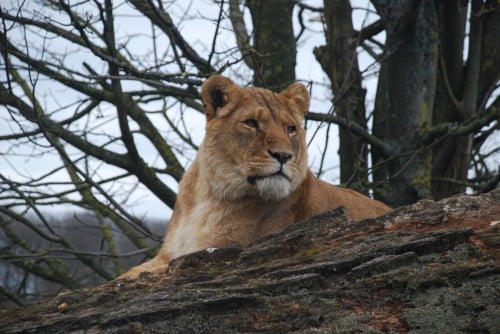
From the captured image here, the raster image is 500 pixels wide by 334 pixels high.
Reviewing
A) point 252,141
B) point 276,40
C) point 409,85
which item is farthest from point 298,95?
point 276,40

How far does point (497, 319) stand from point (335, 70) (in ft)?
26.6

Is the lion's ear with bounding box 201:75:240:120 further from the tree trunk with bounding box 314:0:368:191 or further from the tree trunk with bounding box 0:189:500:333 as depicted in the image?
the tree trunk with bounding box 314:0:368:191

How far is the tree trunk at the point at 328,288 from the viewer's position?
3760 millimetres

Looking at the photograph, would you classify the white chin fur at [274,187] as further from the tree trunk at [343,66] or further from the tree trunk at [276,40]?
the tree trunk at [276,40]

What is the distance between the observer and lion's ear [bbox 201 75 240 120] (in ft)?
23.4

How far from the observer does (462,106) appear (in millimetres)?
11008

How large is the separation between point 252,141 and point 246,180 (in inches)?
13.8

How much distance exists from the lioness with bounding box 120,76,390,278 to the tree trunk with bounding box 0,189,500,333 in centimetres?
179

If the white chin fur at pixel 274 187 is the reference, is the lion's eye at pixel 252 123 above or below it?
above

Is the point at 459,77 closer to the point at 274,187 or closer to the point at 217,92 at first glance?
the point at 217,92

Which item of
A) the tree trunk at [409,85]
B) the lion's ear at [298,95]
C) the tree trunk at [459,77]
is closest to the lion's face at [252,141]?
the lion's ear at [298,95]

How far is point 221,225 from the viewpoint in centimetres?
668

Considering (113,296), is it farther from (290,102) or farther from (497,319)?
(290,102)

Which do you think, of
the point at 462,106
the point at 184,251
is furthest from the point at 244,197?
Answer: the point at 462,106
